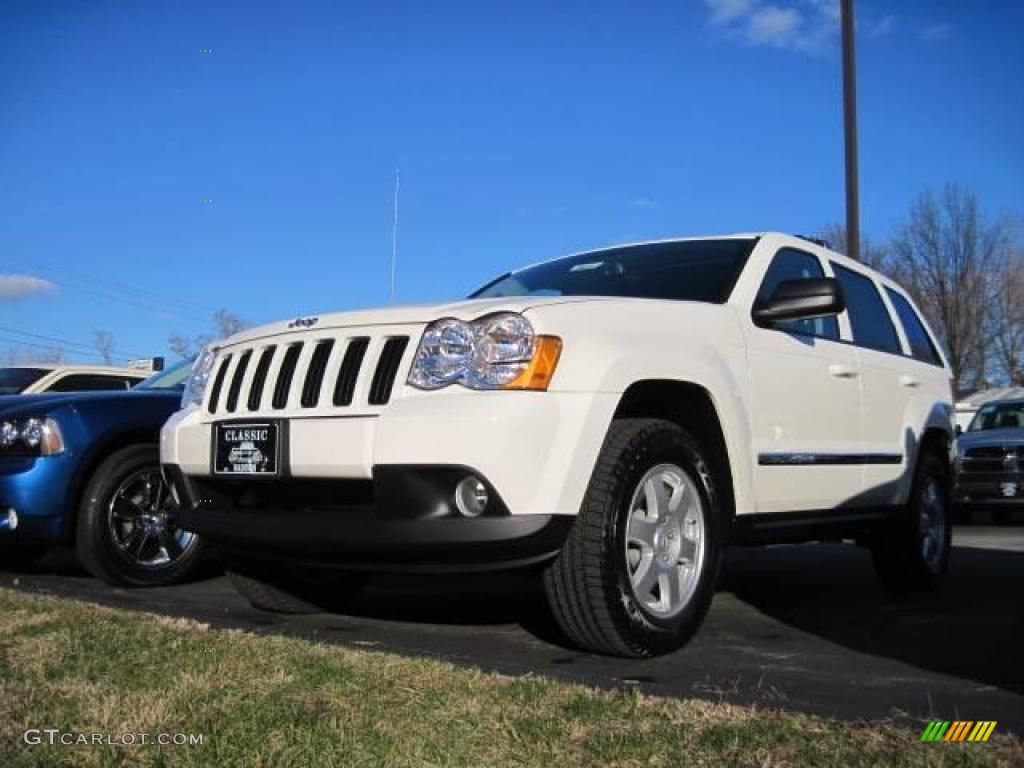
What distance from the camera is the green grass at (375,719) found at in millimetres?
2389

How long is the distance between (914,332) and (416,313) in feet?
12.7

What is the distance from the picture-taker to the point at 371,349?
360 cm

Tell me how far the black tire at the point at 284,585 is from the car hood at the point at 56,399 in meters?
1.61

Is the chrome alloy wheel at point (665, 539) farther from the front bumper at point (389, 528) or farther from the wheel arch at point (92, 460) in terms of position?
the wheel arch at point (92, 460)

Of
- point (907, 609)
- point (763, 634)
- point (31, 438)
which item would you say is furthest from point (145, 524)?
point (907, 609)

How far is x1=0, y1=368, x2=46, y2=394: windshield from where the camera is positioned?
849 cm

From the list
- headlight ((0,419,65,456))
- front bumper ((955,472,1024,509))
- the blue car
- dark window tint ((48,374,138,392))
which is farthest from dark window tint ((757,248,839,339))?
front bumper ((955,472,1024,509))

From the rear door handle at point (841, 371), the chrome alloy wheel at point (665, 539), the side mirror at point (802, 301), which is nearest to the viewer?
the chrome alloy wheel at point (665, 539)

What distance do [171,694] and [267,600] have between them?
5.52 ft

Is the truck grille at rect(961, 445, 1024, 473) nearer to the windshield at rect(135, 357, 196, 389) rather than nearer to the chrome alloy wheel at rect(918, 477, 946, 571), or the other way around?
the chrome alloy wheel at rect(918, 477, 946, 571)

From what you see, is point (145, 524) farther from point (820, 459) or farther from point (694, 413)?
point (820, 459)

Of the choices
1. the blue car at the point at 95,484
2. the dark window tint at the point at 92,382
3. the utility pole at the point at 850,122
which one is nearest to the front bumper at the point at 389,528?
the blue car at the point at 95,484

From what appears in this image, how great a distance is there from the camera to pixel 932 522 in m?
5.96
